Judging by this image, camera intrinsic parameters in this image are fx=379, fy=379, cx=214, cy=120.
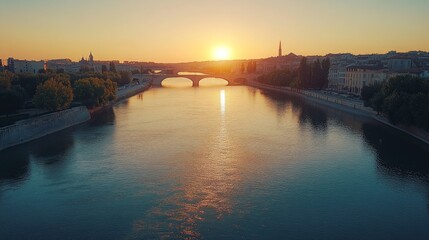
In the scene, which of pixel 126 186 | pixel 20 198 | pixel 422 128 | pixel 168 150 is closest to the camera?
pixel 20 198

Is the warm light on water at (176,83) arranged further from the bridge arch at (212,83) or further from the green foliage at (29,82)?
the green foliage at (29,82)

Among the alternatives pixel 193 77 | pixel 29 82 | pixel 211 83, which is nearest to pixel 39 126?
pixel 29 82

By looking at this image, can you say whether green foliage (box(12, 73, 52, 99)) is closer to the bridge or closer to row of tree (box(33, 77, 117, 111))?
row of tree (box(33, 77, 117, 111))

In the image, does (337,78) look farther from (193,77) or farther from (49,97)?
(49,97)

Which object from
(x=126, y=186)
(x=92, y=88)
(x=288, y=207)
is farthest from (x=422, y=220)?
(x=92, y=88)

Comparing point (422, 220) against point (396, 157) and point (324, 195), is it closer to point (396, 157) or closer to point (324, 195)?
Answer: point (324, 195)

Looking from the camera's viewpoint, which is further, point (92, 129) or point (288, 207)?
point (92, 129)
